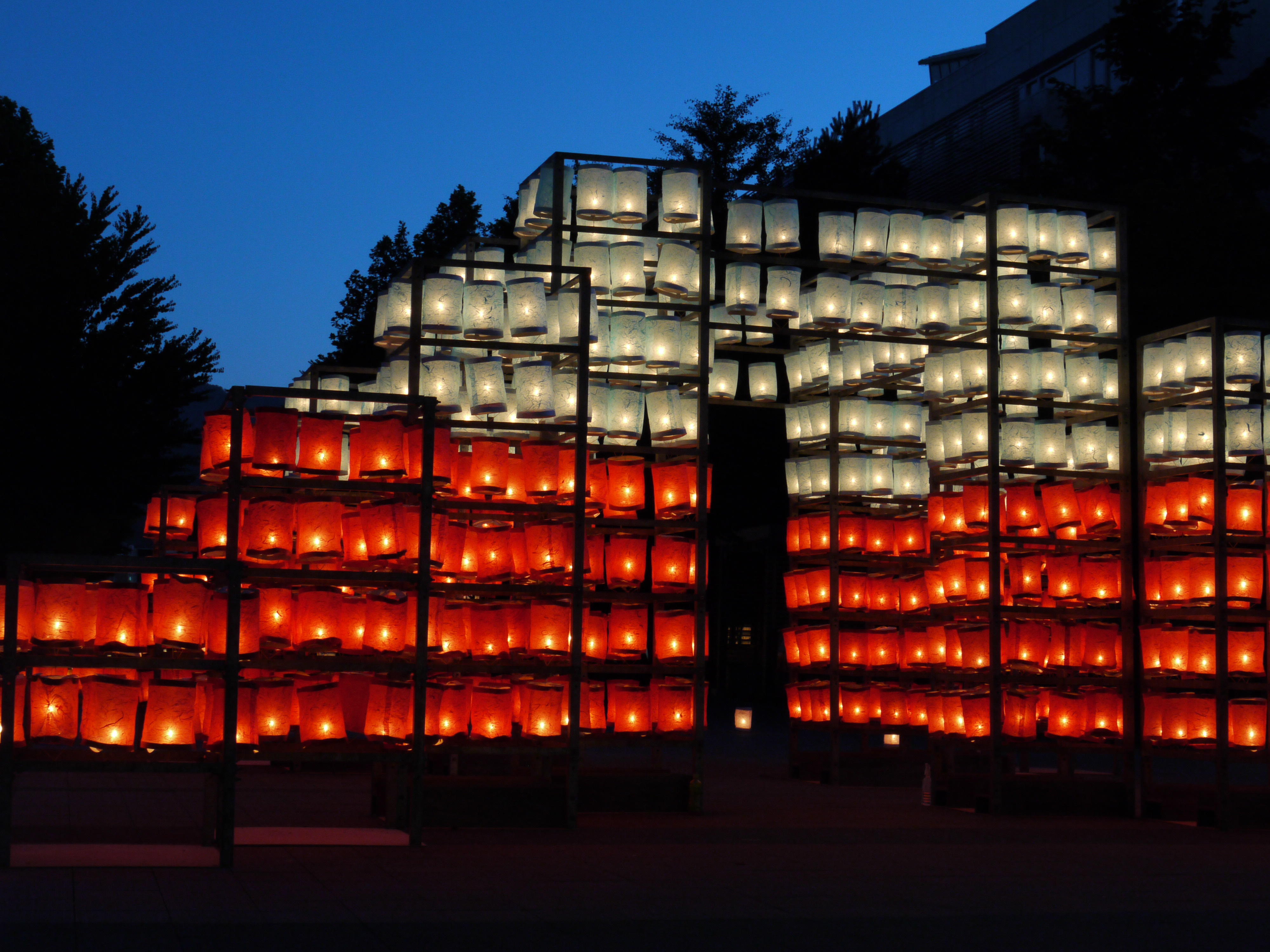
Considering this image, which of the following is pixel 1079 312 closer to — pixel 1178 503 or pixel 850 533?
pixel 1178 503

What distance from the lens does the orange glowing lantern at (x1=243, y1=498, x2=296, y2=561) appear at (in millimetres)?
9445

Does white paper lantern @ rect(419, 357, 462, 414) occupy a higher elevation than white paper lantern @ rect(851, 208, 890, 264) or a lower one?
lower

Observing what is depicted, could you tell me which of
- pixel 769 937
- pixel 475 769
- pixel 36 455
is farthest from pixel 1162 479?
pixel 36 455

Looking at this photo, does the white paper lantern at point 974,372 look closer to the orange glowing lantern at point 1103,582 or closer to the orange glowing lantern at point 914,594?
the orange glowing lantern at point 1103,582

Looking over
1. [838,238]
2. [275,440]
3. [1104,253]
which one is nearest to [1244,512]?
[1104,253]

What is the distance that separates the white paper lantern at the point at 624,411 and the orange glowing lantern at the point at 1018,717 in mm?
3567

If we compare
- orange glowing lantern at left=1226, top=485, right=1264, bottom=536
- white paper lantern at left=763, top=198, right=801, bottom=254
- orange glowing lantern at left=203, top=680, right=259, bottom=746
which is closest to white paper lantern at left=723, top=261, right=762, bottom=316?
white paper lantern at left=763, top=198, right=801, bottom=254

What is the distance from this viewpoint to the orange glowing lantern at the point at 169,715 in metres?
8.90

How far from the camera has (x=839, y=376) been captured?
51.5 feet

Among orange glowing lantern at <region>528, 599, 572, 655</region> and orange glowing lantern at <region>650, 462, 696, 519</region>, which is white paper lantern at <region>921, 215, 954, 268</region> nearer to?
orange glowing lantern at <region>650, 462, 696, 519</region>

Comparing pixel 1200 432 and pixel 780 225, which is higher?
pixel 780 225

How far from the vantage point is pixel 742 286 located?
14.0m

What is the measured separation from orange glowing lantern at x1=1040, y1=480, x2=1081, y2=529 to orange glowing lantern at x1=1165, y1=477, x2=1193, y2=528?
0.73 meters

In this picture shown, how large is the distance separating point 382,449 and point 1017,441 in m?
5.52
